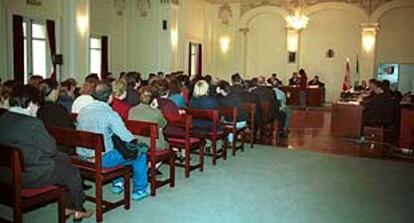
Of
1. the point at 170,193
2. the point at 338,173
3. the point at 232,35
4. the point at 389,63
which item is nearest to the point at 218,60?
the point at 232,35

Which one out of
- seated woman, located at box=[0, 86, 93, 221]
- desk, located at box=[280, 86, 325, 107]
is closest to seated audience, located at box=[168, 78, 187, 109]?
seated woman, located at box=[0, 86, 93, 221]

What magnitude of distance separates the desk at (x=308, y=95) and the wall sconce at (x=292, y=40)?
2038mm

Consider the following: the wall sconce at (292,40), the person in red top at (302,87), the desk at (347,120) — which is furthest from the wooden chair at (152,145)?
the wall sconce at (292,40)

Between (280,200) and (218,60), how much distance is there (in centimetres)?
1313

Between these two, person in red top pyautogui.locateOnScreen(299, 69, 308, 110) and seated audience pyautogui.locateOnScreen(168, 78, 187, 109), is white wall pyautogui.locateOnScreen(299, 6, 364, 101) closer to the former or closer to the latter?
person in red top pyautogui.locateOnScreen(299, 69, 308, 110)

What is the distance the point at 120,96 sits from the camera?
472 cm

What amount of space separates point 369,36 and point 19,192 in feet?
46.3

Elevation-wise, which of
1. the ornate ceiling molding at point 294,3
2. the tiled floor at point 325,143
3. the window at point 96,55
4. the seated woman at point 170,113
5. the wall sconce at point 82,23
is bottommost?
the tiled floor at point 325,143

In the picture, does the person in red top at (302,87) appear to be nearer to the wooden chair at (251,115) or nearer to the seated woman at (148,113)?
the wooden chair at (251,115)

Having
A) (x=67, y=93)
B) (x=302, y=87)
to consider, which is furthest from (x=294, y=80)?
(x=67, y=93)

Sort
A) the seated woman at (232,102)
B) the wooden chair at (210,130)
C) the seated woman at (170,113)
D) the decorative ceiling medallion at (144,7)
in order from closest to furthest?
the seated woman at (170,113) < the wooden chair at (210,130) < the seated woman at (232,102) < the decorative ceiling medallion at (144,7)

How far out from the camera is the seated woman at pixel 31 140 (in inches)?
124

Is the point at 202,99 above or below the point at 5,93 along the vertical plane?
below

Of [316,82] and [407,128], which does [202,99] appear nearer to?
[407,128]
